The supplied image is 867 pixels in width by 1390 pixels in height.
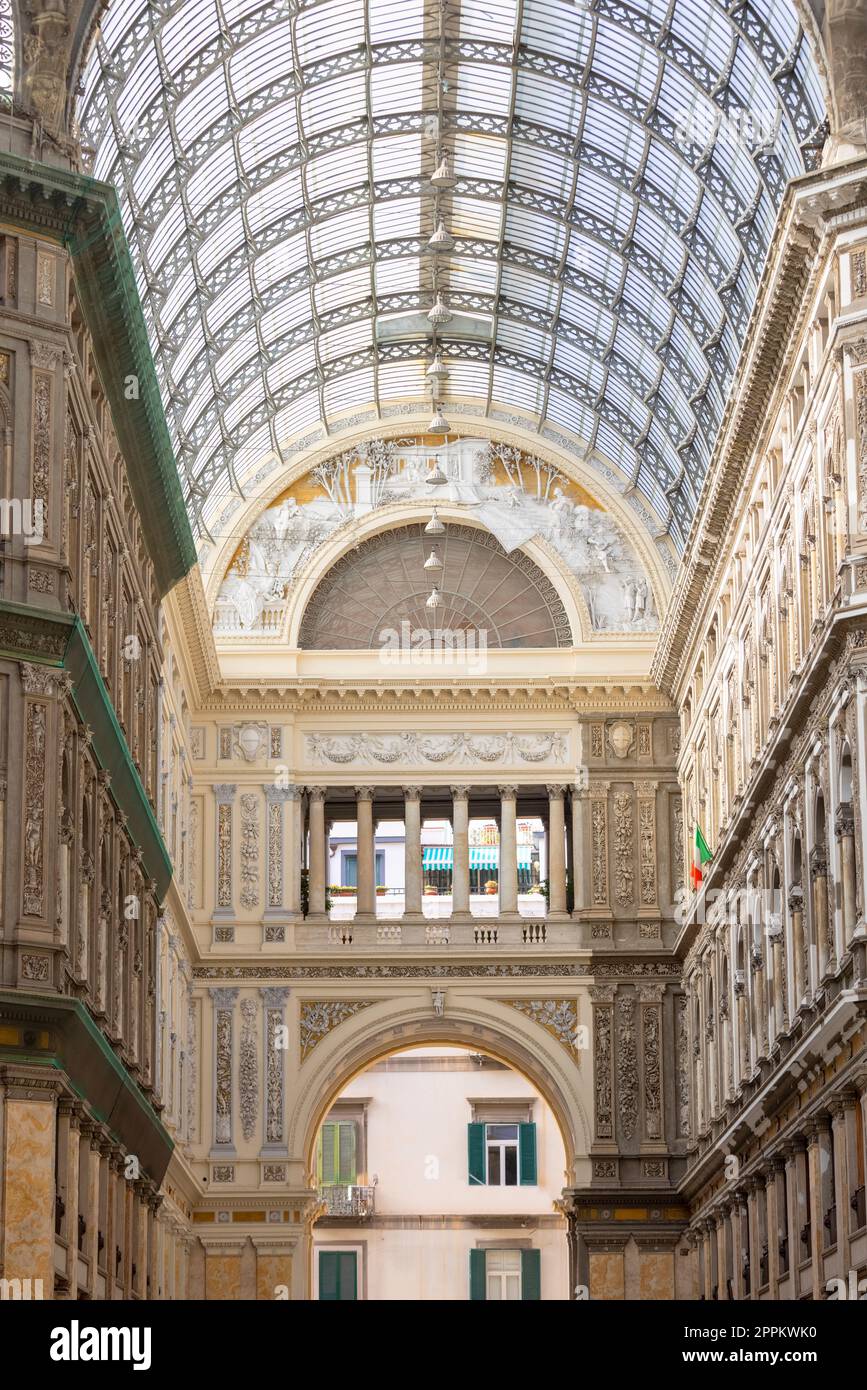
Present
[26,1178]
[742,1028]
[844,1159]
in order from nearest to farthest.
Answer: [26,1178] → [844,1159] → [742,1028]

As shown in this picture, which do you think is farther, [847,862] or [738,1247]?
[738,1247]

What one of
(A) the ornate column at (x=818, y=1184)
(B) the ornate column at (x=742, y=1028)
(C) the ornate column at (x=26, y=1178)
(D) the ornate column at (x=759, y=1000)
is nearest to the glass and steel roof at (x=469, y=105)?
(D) the ornate column at (x=759, y=1000)

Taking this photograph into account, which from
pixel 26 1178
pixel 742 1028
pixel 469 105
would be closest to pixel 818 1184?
pixel 742 1028

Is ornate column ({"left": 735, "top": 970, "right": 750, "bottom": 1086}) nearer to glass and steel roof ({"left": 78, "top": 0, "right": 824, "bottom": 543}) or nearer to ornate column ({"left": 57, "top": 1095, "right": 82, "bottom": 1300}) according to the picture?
glass and steel roof ({"left": 78, "top": 0, "right": 824, "bottom": 543})

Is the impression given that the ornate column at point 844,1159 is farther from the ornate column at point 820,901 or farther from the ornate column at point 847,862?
the ornate column at point 820,901

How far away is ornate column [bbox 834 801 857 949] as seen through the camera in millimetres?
31953

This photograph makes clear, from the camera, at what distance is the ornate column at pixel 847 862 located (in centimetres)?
3195

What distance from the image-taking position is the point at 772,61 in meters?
38.7

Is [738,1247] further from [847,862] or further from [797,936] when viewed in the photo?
[847,862]

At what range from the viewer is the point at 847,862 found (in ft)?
106
